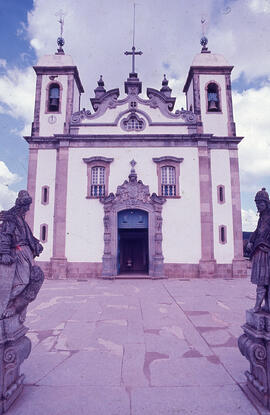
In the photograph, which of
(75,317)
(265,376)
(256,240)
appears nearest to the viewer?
(265,376)

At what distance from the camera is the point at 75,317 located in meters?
6.56

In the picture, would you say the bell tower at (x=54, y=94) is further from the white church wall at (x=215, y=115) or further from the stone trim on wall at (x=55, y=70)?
the white church wall at (x=215, y=115)

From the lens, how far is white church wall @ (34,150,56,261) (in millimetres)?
14664

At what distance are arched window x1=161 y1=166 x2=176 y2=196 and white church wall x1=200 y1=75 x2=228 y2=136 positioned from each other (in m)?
3.56

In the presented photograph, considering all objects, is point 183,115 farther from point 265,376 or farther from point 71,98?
point 265,376

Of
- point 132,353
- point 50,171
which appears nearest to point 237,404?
point 132,353

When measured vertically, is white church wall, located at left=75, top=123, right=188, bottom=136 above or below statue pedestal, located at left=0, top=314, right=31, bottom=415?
above

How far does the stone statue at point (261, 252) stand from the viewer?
311 cm

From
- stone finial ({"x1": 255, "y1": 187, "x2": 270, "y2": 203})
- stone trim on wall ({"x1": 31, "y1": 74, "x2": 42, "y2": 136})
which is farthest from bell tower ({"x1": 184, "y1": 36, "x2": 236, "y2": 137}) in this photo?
stone finial ({"x1": 255, "y1": 187, "x2": 270, "y2": 203})

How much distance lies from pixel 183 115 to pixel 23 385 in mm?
15440

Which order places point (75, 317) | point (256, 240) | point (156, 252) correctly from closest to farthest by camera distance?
point (256, 240) < point (75, 317) < point (156, 252)

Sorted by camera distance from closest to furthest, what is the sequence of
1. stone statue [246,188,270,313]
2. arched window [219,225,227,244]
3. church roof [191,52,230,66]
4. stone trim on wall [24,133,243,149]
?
stone statue [246,188,270,313]
arched window [219,225,227,244]
stone trim on wall [24,133,243,149]
church roof [191,52,230,66]

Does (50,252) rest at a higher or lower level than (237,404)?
higher

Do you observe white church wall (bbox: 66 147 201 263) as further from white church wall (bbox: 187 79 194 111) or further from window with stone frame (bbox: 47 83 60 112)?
white church wall (bbox: 187 79 194 111)
